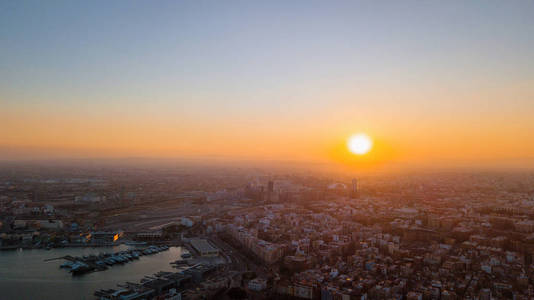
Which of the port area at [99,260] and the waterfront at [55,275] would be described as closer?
the waterfront at [55,275]

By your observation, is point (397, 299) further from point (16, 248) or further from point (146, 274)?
point (16, 248)

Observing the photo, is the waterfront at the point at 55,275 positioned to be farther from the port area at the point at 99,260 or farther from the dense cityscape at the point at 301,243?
the dense cityscape at the point at 301,243

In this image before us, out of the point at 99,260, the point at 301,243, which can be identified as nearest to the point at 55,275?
the point at 99,260

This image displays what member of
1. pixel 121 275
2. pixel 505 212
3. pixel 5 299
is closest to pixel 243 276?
pixel 121 275

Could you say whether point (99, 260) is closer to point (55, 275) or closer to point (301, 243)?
point (55, 275)

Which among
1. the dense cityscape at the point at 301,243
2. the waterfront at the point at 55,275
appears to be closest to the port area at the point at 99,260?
the dense cityscape at the point at 301,243
